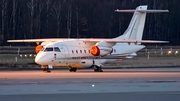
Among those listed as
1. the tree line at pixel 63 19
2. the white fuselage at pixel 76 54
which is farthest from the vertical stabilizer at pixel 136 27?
the tree line at pixel 63 19

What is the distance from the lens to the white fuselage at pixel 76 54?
36.9 m

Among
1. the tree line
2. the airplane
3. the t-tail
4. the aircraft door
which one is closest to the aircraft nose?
the airplane

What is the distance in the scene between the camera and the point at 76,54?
38.8 metres

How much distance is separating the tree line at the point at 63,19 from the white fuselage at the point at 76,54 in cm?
3189

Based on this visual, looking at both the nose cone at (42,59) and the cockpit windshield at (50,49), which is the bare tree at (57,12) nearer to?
the cockpit windshield at (50,49)

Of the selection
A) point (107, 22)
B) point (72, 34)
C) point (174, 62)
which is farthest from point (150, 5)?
point (174, 62)

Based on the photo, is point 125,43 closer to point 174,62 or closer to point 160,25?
point 174,62

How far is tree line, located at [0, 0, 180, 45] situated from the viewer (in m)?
73.9

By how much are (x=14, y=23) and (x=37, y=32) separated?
379 centimetres

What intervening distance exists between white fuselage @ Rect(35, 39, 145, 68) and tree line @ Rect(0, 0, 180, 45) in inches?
1256

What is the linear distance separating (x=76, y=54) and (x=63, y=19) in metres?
37.9

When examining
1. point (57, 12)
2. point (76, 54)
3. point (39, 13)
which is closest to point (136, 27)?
point (76, 54)

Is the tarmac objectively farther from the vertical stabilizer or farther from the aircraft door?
the vertical stabilizer

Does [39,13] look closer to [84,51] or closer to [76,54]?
[84,51]
